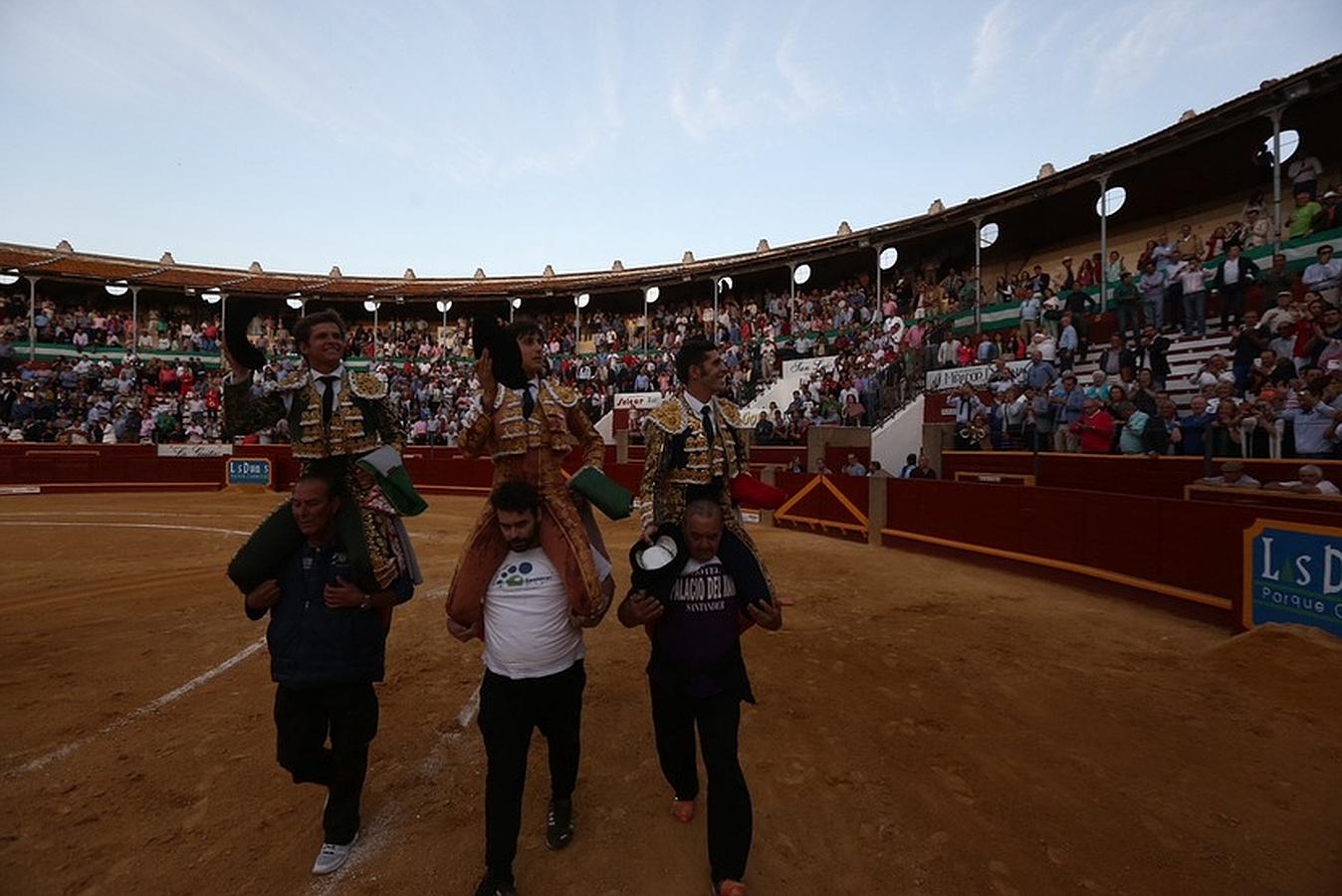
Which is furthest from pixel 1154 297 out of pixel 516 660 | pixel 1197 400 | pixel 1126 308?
pixel 516 660

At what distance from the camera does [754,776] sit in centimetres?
321

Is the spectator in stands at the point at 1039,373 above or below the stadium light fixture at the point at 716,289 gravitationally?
below

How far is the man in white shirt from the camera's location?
2.26 m

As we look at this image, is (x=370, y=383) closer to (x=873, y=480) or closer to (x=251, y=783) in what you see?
(x=251, y=783)

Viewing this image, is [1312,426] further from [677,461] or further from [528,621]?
[528,621]

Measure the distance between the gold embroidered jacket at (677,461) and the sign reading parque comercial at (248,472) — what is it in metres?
19.9

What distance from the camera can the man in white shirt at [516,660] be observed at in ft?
7.41

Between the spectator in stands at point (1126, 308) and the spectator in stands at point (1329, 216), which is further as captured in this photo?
the spectator in stands at point (1126, 308)

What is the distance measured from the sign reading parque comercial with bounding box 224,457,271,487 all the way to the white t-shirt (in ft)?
66.3

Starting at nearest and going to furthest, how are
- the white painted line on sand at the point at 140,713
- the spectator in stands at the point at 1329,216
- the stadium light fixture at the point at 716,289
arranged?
the white painted line on sand at the point at 140,713, the spectator in stands at the point at 1329,216, the stadium light fixture at the point at 716,289

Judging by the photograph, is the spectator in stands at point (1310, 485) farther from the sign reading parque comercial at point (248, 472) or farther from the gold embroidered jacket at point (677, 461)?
the sign reading parque comercial at point (248, 472)

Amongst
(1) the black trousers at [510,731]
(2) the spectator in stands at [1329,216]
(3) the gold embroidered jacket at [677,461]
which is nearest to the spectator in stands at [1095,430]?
(2) the spectator in stands at [1329,216]

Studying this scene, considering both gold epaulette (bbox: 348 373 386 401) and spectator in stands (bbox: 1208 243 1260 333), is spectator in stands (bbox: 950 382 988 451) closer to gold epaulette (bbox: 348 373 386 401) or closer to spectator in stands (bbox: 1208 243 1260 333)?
spectator in stands (bbox: 1208 243 1260 333)

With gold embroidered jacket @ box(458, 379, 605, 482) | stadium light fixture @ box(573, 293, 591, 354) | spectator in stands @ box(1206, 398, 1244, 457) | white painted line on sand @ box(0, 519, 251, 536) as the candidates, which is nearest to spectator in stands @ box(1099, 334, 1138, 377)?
spectator in stands @ box(1206, 398, 1244, 457)
